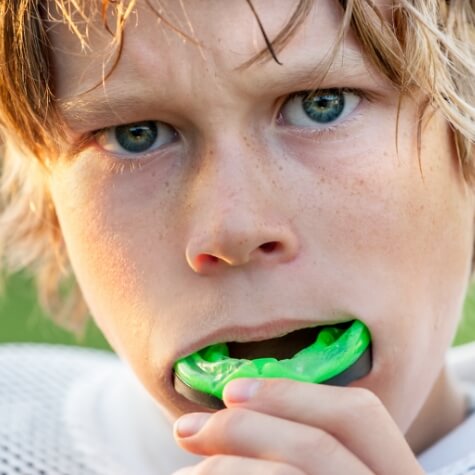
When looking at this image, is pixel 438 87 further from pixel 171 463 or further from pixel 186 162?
pixel 171 463

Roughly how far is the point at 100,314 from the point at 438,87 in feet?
1.55

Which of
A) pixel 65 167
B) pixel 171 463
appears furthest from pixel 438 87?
pixel 171 463

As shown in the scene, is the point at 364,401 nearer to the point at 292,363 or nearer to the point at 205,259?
the point at 292,363

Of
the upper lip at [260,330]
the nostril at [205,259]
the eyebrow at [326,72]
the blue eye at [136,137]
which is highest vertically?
the blue eye at [136,137]

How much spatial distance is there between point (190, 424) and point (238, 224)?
20 cm

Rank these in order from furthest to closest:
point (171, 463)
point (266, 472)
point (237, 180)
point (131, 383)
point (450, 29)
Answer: point (131, 383)
point (171, 463)
point (450, 29)
point (237, 180)
point (266, 472)

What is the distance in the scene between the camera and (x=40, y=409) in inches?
61.8

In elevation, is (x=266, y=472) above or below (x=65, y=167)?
below

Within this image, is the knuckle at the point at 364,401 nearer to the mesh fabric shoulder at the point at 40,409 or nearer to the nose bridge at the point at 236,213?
the nose bridge at the point at 236,213

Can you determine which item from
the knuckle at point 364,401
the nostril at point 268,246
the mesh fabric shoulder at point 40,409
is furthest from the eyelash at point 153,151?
the mesh fabric shoulder at point 40,409

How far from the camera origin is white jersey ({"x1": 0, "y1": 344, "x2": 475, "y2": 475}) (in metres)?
1.36

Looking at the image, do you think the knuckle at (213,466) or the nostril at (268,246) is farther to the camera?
the nostril at (268,246)

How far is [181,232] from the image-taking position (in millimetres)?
1138

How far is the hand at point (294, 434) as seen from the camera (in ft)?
3.19
